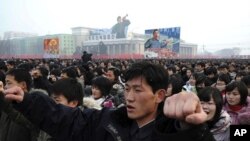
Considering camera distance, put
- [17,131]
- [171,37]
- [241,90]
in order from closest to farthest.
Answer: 1. [17,131]
2. [241,90]
3. [171,37]

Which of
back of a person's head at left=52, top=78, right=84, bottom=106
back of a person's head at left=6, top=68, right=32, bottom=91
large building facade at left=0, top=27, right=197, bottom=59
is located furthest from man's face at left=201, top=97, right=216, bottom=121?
large building facade at left=0, top=27, right=197, bottom=59

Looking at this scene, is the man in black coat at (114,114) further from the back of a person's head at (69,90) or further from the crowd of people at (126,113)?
the back of a person's head at (69,90)

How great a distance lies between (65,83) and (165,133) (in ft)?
5.93

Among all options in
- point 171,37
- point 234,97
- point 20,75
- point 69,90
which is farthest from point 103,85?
point 171,37

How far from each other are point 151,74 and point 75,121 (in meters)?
0.52

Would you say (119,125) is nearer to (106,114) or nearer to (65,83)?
(106,114)

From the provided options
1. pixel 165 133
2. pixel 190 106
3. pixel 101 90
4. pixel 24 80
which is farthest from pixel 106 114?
pixel 101 90

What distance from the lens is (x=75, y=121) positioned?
1.94 m

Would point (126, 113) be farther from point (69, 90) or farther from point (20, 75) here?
point (20, 75)

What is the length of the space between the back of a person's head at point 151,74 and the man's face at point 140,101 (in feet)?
0.08

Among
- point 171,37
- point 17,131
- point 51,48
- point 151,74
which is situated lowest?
point 17,131

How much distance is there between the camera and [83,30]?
3959 inches

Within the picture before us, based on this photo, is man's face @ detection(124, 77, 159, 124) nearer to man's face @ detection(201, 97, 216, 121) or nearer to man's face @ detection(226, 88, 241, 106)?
man's face @ detection(201, 97, 216, 121)

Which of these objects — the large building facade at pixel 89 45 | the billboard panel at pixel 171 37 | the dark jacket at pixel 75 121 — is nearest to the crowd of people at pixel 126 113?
the dark jacket at pixel 75 121
